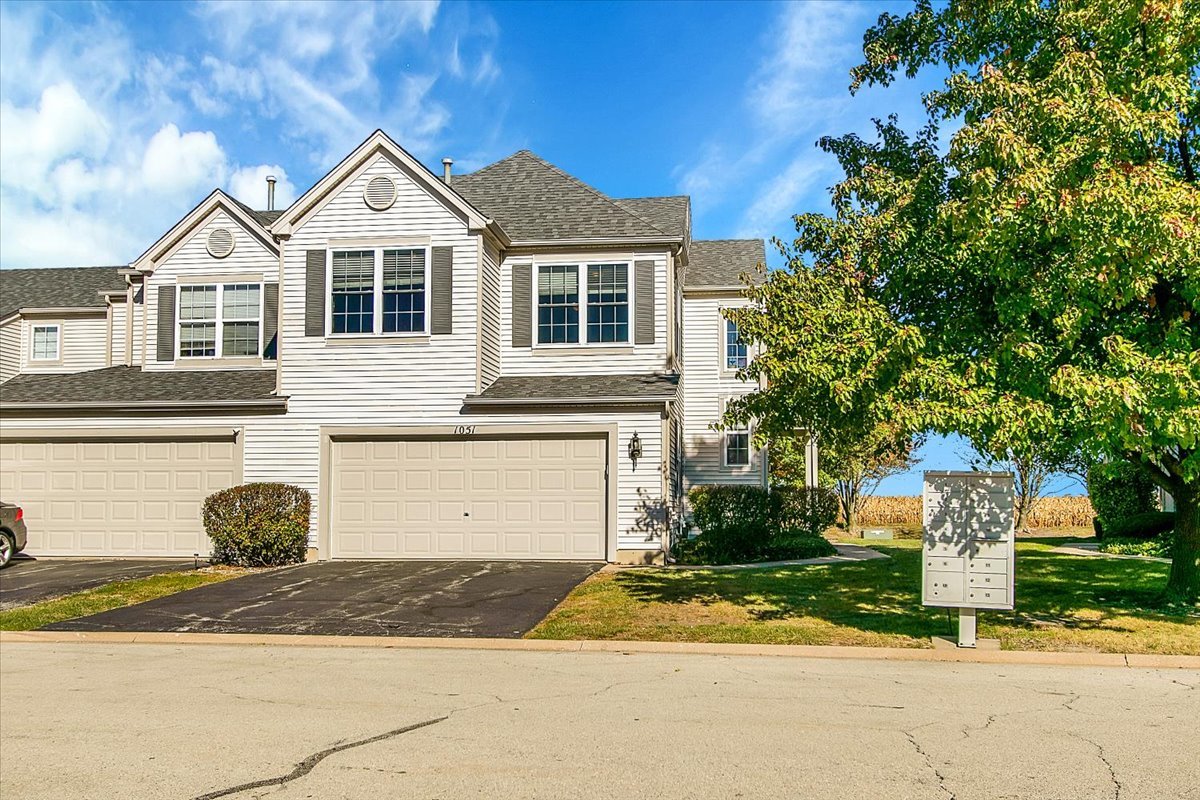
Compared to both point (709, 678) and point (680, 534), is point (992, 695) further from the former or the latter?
point (680, 534)

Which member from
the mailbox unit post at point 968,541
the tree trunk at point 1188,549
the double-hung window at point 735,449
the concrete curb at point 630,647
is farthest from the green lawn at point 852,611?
the double-hung window at point 735,449

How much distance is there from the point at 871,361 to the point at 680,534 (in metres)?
12.0

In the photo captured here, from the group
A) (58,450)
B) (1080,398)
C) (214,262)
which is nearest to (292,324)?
(214,262)

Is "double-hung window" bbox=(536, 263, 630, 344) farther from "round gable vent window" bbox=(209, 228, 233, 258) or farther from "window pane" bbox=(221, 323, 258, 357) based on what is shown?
"round gable vent window" bbox=(209, 228, 233, 258)

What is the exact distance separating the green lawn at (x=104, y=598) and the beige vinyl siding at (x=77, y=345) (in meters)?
13.1

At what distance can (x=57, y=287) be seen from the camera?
29156 millimetres

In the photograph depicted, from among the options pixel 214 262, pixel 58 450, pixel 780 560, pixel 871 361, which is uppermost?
pixel 214 262

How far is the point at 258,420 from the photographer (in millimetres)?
19797

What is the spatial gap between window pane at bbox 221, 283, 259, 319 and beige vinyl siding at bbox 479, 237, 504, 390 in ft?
18.8

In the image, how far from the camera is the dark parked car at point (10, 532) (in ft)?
61.7

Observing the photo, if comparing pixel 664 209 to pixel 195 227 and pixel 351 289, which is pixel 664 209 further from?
pixel 195 227

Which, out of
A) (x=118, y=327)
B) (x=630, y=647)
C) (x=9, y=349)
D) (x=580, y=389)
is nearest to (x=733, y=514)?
(x=580, y=389)

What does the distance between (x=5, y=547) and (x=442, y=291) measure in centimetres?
974

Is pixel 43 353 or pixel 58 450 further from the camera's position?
pixel 43 353
